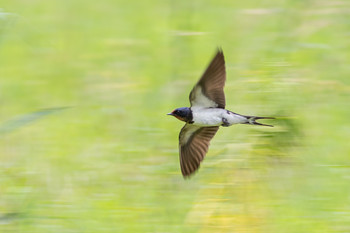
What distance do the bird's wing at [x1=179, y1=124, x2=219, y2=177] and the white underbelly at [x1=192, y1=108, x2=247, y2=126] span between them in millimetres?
292

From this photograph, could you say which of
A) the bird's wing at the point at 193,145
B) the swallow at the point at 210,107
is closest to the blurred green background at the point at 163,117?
the bird's wing at the point at 193,145

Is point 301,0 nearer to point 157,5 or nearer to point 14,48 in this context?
point 157,5

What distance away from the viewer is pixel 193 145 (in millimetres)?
4496

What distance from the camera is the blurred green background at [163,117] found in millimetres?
4383

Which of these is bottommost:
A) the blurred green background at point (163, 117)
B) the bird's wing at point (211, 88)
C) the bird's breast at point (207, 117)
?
the blurred green background at point (163, 117)

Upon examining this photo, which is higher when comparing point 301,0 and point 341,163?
point 301,0

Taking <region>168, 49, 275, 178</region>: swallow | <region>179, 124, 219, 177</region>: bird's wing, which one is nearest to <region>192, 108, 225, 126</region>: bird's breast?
<region>168, 49, 275, 178</region>: swallow

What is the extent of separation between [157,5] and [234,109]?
7.19ft

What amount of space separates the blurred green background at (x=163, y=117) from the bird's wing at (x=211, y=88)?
35 centimetres

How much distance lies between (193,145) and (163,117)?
76cm

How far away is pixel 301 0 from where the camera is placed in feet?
18.4

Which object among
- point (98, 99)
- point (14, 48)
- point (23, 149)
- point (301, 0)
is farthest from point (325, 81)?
point (14, 48)

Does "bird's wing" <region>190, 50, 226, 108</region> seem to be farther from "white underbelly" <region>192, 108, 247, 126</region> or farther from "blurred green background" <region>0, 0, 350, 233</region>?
"blurred green background" <region>0, 0, 350, 233</region>

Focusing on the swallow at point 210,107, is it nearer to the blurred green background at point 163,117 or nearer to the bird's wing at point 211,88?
the bird's wing at point 211,88
